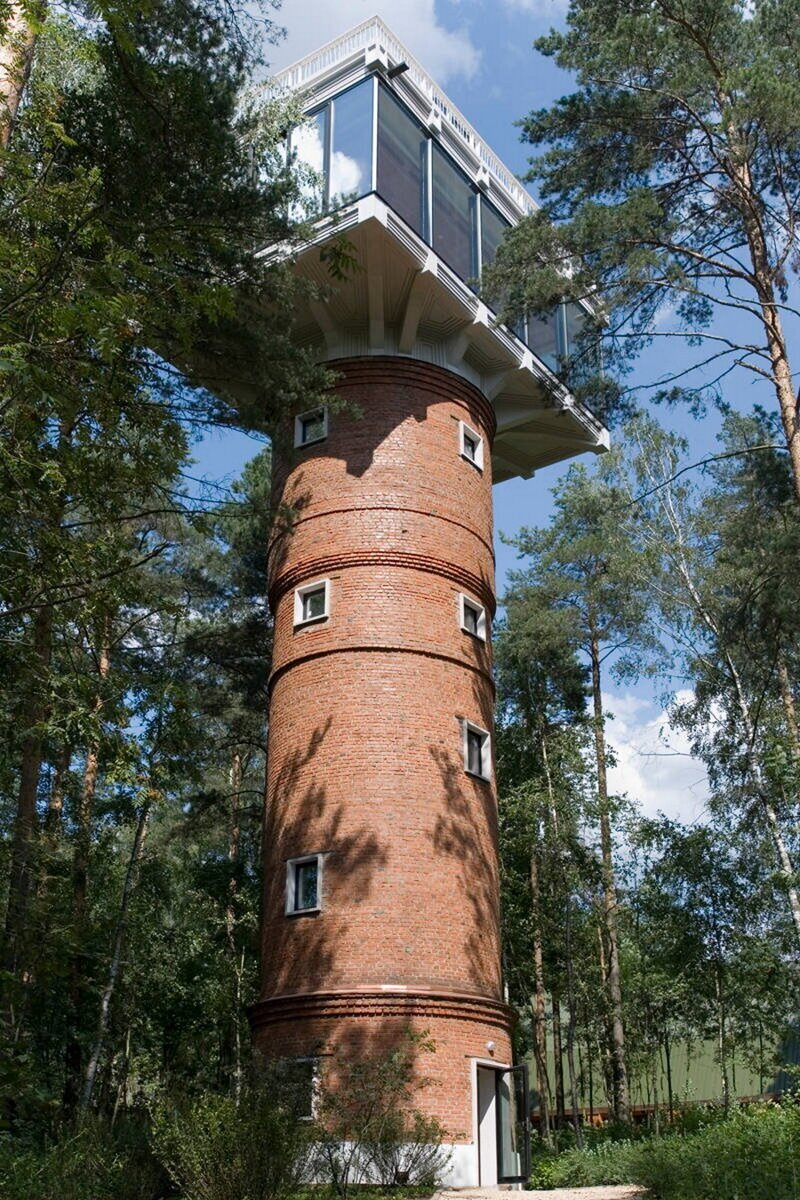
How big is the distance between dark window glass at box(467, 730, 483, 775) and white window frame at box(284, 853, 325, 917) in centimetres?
252

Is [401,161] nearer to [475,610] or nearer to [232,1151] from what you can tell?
[475,610]

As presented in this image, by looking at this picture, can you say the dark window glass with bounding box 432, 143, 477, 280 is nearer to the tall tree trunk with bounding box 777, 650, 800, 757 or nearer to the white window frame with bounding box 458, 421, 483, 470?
the white window frame with bounding box 458, 421, 483, 470

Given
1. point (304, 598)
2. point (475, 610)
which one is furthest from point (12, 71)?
point (475, 610)

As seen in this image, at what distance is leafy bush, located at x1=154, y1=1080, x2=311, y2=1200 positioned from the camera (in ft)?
24.8

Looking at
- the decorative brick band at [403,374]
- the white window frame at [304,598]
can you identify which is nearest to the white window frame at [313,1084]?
the white window frame at [304,598]

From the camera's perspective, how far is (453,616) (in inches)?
604

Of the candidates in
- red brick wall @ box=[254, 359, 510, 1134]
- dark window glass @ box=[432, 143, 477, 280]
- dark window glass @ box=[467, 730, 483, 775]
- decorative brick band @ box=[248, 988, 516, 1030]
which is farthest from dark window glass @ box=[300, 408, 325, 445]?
decorative brick band @ box=[248, 988, 516, 1030]

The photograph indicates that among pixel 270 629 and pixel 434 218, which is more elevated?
pixel 434 218

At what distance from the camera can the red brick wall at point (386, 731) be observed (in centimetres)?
1318

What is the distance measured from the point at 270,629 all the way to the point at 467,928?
8412mm

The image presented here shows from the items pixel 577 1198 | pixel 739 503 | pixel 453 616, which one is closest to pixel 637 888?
pixel 739 503

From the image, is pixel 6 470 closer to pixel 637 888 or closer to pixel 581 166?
pixel 581 166

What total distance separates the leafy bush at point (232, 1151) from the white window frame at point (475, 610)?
838 cm

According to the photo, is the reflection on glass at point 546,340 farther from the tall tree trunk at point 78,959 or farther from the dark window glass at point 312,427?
the tall tree trunk at point 78,959
